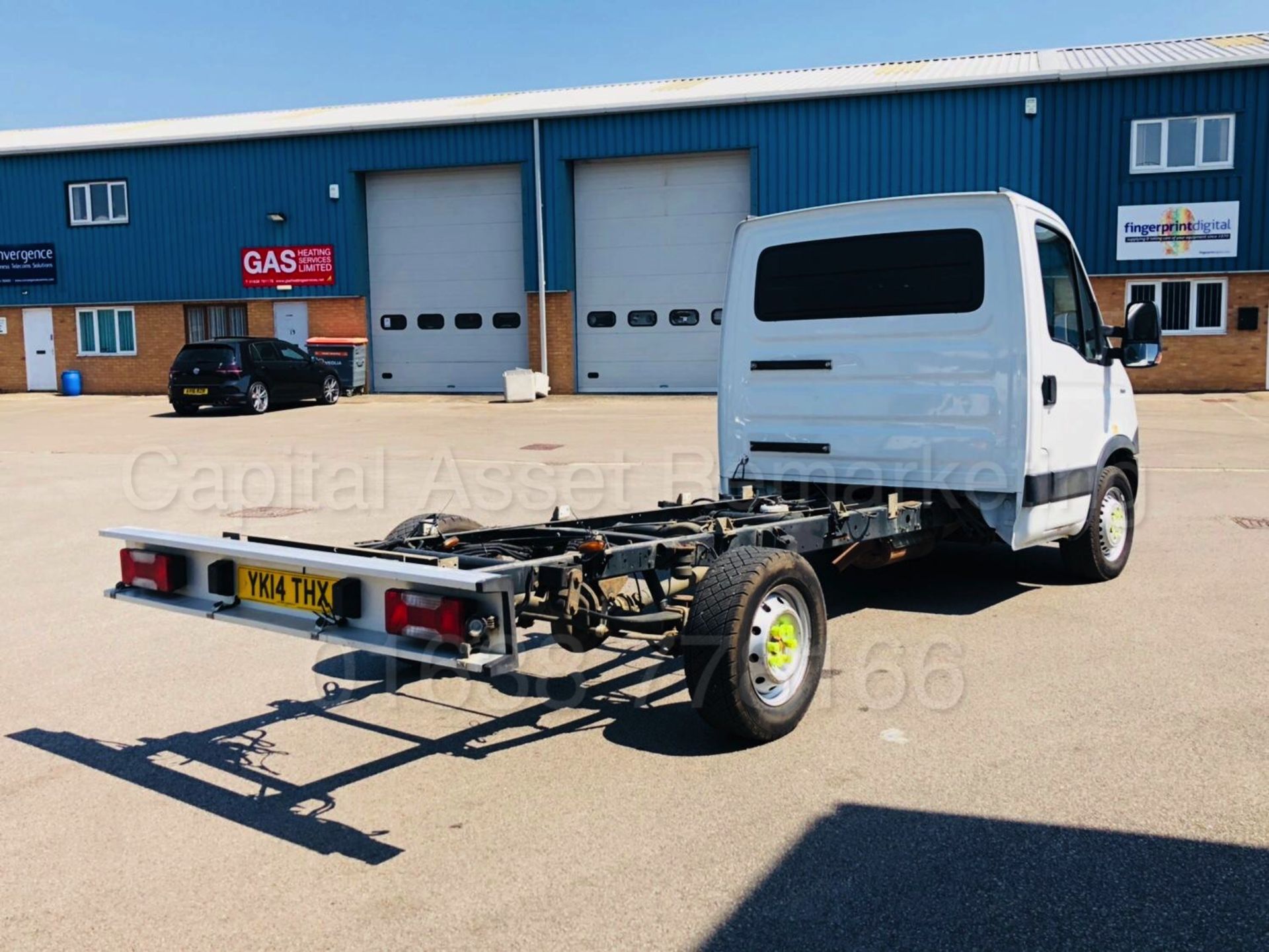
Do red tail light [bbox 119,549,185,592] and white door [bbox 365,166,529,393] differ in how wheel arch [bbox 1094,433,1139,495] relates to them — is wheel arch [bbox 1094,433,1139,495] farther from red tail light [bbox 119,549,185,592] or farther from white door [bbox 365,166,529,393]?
white door [bbox 365,166,529,393]

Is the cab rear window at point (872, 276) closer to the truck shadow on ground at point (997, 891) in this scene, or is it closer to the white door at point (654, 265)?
the truck shadow on ground at point (997, 891)

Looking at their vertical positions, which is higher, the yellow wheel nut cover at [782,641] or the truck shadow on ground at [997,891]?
the yellow wheel nut cover at [782,641]

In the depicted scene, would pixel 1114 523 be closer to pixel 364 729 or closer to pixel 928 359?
pixel 928 359

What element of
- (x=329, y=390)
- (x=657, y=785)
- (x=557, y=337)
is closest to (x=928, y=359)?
(x=657, y=785)

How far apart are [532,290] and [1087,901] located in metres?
26.6

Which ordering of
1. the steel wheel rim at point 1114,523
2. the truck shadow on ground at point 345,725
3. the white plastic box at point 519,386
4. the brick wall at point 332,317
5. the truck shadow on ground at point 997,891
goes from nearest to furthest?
the truck shadow on ground at point 997,891, the truck shadow on ground at point 345,725, the steel wheel rim at point 1114,523, the white plastic box at point 519,386, the brick wall at point 332,317

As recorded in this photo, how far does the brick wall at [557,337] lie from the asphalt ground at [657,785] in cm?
2132

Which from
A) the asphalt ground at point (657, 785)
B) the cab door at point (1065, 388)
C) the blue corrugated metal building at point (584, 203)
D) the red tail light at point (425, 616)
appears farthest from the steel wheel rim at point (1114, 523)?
the blue corrugated metal building at point (584, 203)

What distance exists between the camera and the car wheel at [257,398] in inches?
911

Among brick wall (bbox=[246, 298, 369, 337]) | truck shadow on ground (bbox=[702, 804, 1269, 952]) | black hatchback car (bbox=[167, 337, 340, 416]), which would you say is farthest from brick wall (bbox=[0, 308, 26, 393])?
truck shadow on ground (bbox=[702, 804, 1269, 952])

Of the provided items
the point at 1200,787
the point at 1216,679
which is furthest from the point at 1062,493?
the point at 1200,787

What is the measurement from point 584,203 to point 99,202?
14.1 metres

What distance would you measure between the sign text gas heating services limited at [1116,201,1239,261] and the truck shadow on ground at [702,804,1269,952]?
24453 millimetres

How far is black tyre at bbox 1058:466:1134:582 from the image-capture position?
7285 millimetres
